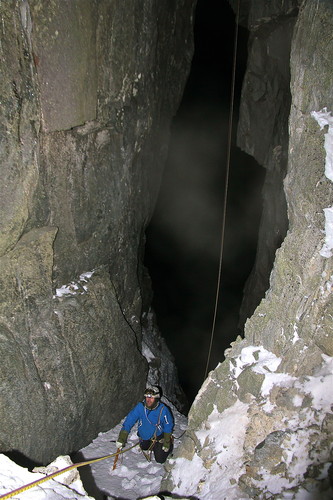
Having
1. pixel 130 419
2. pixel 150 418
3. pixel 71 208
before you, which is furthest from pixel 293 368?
pixel 71 208

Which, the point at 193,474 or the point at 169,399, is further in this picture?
the point at 169,399

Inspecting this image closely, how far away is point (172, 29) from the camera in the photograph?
384 inches

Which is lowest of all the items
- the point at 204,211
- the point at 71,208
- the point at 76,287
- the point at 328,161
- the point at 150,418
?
the point at 150,418

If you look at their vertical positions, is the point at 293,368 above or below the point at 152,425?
above

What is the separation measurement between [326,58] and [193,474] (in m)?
5.81

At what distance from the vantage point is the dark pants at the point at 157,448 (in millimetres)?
7238

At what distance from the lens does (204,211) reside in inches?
702

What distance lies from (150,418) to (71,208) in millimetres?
3793

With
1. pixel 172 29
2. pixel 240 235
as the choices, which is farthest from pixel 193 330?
pixel 172 29

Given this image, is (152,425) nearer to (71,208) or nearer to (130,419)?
(130,419)

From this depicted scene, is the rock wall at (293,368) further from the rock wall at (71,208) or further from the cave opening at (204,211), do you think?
the cave opening at (204,211)

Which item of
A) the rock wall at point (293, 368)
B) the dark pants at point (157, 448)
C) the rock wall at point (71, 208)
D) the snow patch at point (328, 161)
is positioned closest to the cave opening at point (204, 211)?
the rock wall at point (71, 208)

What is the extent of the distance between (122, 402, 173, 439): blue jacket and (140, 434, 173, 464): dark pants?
28 cm

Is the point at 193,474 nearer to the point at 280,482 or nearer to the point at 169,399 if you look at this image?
the point at 280,482
